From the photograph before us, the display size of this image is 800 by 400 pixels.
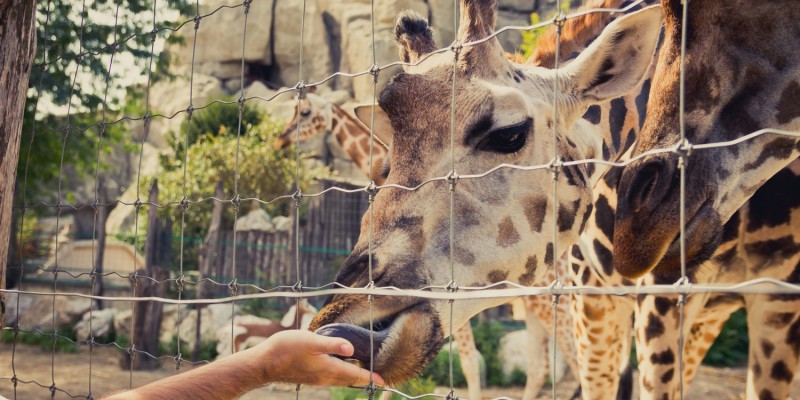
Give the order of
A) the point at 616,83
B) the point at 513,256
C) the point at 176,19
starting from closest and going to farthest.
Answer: the point at 513,256
the point at 616,83
the point at 176,19

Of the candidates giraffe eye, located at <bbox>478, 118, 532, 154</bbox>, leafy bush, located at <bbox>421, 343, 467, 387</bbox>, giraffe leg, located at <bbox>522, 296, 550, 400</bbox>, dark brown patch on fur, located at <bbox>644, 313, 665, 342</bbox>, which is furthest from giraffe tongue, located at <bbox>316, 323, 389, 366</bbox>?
leafy bush, located at <bbox>421, 343, 467, 387</bbox>

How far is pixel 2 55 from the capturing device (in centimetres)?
311

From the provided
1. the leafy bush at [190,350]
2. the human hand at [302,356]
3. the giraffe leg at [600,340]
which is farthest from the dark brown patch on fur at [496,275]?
the leafy bush at [190,350]

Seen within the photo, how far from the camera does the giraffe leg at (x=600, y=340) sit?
3.80 metres

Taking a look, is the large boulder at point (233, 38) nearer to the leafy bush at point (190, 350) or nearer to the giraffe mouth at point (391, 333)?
the leafy bush at point (190, 350)

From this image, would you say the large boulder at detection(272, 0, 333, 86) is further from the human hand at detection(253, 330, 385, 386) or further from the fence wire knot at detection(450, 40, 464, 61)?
the human hand at detection(253, 330, 385, 386)

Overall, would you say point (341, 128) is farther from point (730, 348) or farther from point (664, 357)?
point (664, 357)

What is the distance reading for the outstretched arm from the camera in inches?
68.3

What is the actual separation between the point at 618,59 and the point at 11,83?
7.63ft

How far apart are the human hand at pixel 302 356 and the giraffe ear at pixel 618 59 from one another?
124 centimetres

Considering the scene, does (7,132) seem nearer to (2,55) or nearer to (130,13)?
(2,55)

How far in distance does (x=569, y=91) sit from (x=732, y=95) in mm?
605

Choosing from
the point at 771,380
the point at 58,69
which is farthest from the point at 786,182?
the point at 58,69

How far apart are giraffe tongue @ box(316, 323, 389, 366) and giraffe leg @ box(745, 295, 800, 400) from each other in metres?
1.69
